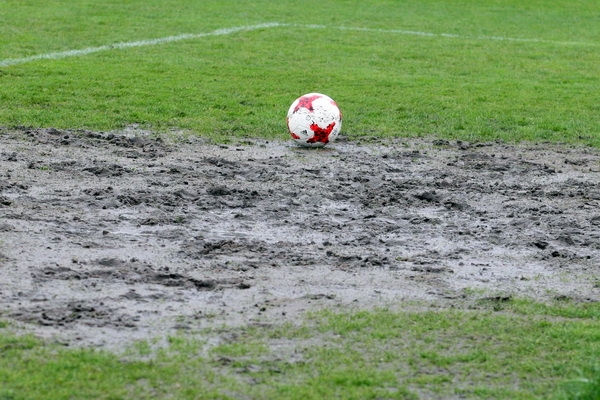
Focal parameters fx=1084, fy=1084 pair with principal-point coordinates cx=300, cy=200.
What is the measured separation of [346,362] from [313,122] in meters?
5.70

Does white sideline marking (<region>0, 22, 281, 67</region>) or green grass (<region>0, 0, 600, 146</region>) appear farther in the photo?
white sideline marking (<region>0, 22, 281, 67</region>)

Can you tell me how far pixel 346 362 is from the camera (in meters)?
5.43

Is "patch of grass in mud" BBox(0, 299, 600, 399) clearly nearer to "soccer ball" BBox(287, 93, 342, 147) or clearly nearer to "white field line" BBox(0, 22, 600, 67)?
"soccer ball" BBox(287, 93, 342, 147)

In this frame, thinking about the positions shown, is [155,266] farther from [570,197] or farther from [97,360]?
[570,197]

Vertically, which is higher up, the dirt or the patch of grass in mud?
the dirt

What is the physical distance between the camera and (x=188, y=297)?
20.8 feet

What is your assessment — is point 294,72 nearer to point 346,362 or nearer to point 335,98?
point 335,98

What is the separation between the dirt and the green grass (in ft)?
3.64

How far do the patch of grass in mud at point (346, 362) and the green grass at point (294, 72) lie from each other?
18.5ft

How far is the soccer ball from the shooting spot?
10.9 meters

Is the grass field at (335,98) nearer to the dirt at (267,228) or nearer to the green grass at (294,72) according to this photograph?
the green grass at (294,72)

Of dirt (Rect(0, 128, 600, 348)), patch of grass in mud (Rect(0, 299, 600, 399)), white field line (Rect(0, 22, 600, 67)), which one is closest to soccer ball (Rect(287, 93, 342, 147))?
dirt (Rect(0, 128, 600, 348))

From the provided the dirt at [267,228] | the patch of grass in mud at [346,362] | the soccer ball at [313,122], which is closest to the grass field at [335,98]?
the patch of grass in mud at [346,362]

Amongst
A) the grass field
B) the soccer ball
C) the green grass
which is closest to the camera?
the grass field
